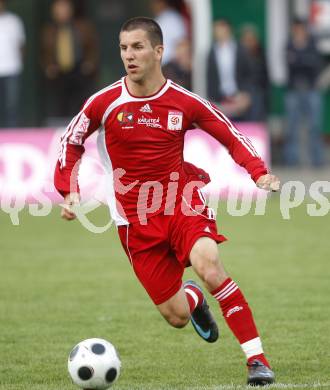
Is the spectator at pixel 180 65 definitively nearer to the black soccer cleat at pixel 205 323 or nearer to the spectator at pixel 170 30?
the spectator at pixel 170 30

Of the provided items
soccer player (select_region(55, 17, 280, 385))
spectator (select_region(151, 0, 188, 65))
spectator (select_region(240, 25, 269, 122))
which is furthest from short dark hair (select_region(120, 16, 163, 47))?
spectator (select_region(240, 25, 269, 122))

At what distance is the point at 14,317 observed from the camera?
918 cm

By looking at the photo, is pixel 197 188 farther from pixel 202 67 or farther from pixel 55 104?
pixel 55 104

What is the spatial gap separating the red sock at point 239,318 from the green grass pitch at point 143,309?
0.22 m

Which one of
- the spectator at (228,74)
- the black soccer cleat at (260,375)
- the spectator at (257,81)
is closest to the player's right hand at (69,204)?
the black soccer cleat at (260,375)

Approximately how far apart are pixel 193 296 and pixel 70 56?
Result: 11.5 m

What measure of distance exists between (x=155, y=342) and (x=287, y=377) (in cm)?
149

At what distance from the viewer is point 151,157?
7164 millimetres

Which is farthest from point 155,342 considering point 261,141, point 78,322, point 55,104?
point 55,104

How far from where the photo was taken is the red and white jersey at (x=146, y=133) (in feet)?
23.5

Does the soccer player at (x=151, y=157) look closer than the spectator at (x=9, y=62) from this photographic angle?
Yes

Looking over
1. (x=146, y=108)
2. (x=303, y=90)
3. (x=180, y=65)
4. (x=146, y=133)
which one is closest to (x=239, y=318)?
(x=146, y=133)

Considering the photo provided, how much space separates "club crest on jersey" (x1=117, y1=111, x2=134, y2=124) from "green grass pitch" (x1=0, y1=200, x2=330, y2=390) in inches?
59.9

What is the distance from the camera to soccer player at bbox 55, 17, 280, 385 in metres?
7.07
